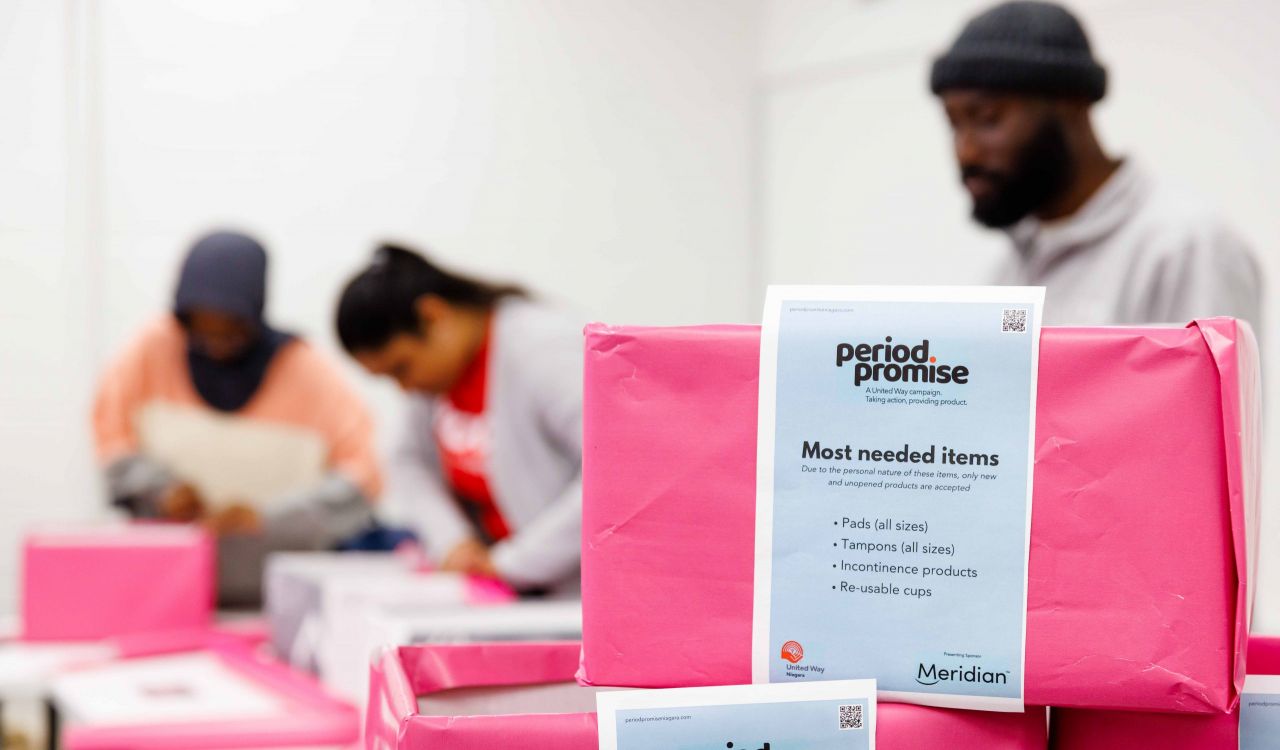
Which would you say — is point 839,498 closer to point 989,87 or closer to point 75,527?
point 989,87

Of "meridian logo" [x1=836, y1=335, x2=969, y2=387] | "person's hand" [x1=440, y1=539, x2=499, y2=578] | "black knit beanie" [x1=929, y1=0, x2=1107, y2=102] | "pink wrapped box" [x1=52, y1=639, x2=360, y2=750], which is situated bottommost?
"pink wrapped box" [x1=52, y1=639, x2=360, y2=750]

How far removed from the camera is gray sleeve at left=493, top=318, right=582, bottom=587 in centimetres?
188

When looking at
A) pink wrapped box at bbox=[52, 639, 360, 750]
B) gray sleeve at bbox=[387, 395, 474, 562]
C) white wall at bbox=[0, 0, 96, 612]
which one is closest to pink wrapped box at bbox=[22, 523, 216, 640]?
pink wrapped box at bbox=[52, 639, 360, 750]

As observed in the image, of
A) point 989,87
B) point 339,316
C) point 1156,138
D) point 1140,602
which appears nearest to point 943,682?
point 1140,602

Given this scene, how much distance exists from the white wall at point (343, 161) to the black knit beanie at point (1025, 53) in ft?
6.94

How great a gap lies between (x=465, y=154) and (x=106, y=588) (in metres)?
1.95

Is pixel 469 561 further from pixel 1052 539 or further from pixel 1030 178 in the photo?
pixel 1052 539

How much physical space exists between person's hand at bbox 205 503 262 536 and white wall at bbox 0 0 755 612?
0.83 m

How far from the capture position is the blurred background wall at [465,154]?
3.33m

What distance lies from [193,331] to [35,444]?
1130 mm

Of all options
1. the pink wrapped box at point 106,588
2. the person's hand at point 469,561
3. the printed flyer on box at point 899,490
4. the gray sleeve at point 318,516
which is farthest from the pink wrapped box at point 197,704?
the printed flyer on box at point 899,490

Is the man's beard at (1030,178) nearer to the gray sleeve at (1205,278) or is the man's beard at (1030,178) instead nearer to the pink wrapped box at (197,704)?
the gray sleeve at (1205,278)

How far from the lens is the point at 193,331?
2561mm

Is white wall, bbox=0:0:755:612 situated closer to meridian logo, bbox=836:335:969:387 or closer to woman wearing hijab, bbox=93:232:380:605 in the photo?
woman wearing hijab, bbox=93:232:380:605
